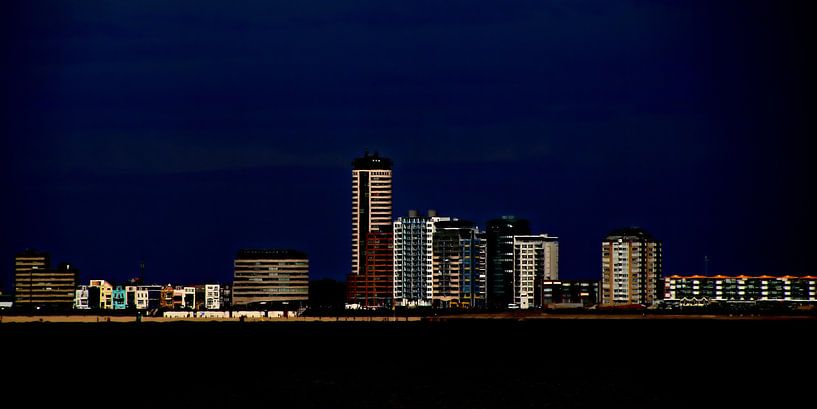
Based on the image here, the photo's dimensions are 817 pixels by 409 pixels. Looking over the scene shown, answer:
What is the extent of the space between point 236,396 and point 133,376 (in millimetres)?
33820

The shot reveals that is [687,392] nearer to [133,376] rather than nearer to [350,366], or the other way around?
[350,366]

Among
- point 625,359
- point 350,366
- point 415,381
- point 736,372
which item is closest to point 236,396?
point 415,381

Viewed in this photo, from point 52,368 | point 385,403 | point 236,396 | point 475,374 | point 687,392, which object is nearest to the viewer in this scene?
point 385,403

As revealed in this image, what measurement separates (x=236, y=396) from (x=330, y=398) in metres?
9.76

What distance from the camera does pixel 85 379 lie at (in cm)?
14725

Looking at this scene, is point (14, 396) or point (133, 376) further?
point (133, 376)

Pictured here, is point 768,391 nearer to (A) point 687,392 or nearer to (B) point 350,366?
(A) point 687,392

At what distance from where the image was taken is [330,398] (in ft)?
396

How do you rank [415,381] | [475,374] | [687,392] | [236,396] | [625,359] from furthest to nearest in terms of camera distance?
[625,359] < [475,374] < [415,381] < [687,392] < [236,396]

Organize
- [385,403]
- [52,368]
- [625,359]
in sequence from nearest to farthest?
[385,403] < [52,368] < [625,359]

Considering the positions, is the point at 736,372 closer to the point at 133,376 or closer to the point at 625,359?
the point at 625,359

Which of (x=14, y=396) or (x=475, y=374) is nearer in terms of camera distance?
(x=14, y=396)

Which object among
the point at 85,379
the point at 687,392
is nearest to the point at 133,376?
the point at 85,379

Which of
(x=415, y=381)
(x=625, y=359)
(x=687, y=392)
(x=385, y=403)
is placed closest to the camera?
(x=385, y=403)
